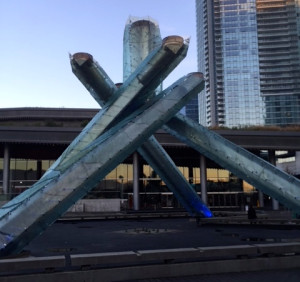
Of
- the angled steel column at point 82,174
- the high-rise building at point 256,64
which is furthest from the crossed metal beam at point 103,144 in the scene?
the high-rise building at point 256,64

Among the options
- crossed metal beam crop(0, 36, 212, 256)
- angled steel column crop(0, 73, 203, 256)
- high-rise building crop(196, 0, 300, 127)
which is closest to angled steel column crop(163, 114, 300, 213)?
angled steel column crop(0, 73, 203, 256)

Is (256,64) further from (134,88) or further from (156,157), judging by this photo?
(134,88)

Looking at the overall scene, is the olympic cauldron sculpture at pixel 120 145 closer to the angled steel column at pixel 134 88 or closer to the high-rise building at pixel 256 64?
the angled steel column at pixel 134 88

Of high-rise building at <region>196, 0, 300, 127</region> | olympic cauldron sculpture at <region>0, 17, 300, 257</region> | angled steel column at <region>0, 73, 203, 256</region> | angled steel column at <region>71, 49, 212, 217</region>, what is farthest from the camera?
high-rise building at <region>196, 0, 300, 127</region>

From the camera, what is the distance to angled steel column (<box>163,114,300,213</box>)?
53.6 ft

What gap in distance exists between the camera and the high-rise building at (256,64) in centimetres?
14600

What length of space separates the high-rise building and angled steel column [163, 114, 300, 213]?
433 feet

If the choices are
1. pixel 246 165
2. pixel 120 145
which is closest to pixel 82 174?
pixel 120 145

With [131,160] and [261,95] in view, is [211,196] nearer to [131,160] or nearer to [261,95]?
[131,160]

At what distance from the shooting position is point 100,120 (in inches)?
677

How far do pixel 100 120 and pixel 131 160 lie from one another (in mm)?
29358

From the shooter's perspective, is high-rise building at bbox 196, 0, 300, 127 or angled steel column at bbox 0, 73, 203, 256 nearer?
angled steel column at bbox 0, 73, 203, 256

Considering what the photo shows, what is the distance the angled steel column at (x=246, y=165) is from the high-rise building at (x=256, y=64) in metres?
132

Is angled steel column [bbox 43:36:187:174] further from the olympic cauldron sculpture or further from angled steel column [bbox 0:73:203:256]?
angled steel column [bbox 0:73:203:256]
